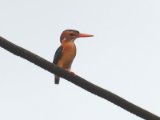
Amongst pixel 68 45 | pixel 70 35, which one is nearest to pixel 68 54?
pixel 68 45

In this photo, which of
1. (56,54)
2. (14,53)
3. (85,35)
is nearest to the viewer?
(14,53)

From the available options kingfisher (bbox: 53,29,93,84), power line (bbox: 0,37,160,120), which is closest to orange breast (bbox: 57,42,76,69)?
kingfisher (bbox: 53,29,93,84)

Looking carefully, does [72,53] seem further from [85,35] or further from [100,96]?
[100,96]

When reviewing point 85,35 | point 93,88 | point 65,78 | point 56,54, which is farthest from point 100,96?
point 56,54

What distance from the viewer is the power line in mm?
1627

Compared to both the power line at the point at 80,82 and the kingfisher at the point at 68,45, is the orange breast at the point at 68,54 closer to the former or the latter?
the kingfisher at the point at 68,45

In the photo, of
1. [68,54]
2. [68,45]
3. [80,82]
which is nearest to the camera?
[80,82]

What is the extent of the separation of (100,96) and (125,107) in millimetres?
124

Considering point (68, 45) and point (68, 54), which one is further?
point (68, 54)

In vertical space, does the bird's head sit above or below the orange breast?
above

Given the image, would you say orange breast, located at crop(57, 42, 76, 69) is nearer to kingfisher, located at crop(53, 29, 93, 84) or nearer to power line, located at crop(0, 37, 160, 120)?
kingfisher, located at crop(53, 29, 93, 84)

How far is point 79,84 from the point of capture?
1.77 meters

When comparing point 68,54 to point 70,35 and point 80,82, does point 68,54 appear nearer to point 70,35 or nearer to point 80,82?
point 70,35

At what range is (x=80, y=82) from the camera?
70.5 inches
